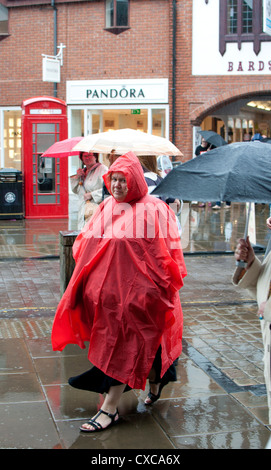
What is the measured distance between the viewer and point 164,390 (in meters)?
4.98

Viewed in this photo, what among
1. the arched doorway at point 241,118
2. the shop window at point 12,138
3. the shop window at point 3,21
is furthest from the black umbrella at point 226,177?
the shop window at point 3,21

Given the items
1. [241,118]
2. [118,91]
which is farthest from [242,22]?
[241,118]

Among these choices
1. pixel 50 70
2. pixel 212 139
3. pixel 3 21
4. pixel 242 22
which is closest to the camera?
pixel 212 139

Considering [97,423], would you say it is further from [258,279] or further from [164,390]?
[258,279]

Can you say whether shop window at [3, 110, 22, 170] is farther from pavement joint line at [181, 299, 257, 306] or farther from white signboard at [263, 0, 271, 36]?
pavement joint line at [181, 299, 257, 306]

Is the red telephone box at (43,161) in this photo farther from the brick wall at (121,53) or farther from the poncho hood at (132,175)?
the poncho hood at (132,175)

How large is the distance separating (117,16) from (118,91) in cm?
220

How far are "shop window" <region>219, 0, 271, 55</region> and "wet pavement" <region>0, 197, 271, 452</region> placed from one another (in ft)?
41.7

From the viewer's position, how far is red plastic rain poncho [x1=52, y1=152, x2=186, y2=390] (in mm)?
4203

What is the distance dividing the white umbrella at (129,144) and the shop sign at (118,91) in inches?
535

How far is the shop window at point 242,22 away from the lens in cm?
1975

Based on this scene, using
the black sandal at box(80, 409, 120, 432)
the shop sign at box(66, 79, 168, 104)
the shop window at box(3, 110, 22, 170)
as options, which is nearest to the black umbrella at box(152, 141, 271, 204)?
the black sandal at box(80, 409, 120, 432)

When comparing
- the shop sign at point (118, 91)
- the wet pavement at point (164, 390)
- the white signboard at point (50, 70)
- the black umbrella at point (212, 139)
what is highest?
the white signboard at point (50, 70)

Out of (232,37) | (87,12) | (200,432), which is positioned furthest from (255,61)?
(200,432)
